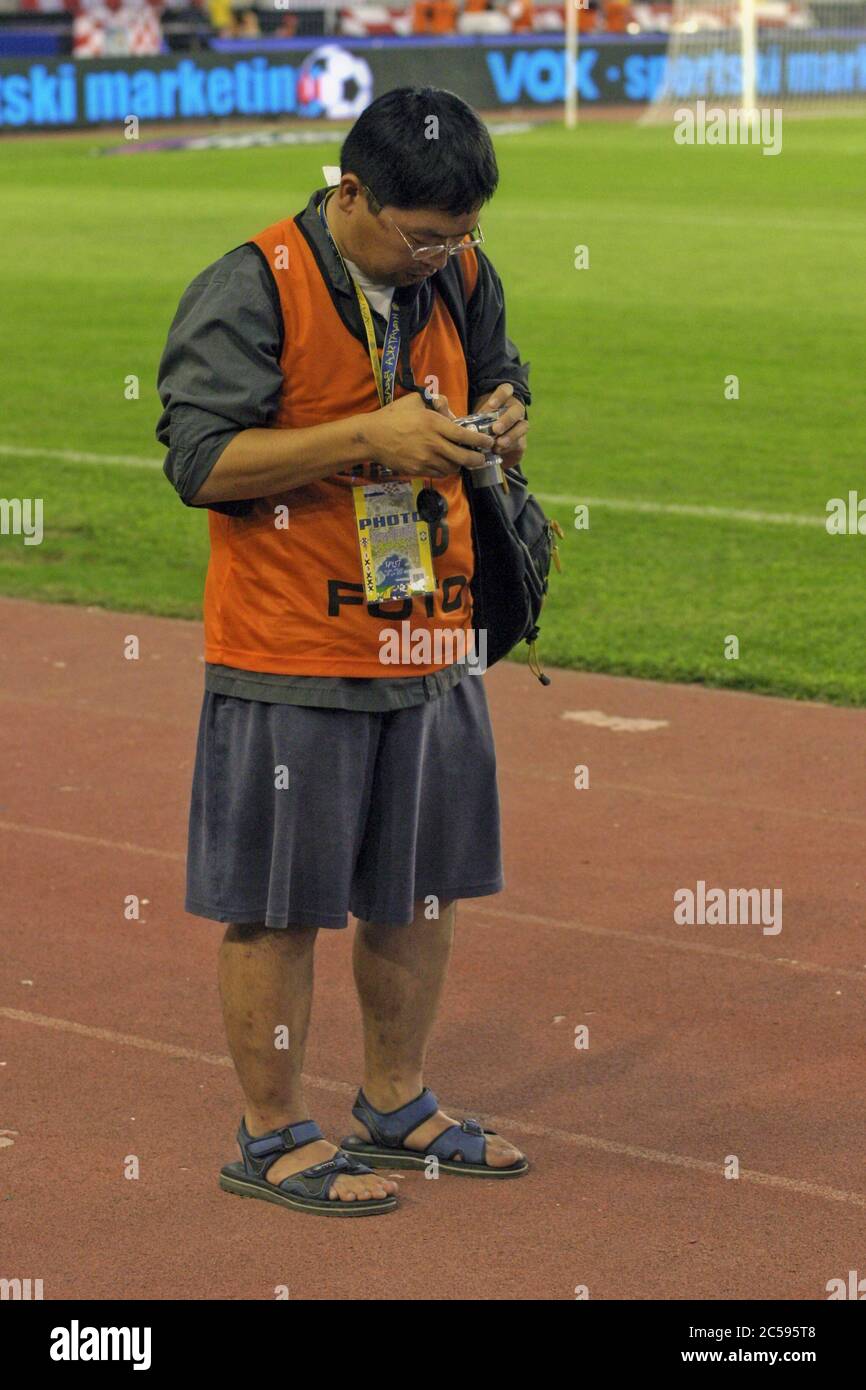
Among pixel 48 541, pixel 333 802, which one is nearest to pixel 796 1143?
pixel 333 802

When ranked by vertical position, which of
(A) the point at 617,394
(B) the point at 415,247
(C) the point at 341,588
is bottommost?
(C) the point at 341,588

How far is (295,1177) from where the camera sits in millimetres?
4160

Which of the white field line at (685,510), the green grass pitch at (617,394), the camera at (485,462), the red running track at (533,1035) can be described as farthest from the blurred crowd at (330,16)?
the camera at (485,462)

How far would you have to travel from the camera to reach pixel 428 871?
4180 millimetres

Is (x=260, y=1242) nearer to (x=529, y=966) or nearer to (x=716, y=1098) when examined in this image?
(x=716, y=1098)

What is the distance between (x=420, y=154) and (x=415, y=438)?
1.51 feet

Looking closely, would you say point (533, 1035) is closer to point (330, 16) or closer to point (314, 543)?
point (314, 543)

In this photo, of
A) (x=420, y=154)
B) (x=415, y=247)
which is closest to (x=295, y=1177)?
(x=415, y=247)

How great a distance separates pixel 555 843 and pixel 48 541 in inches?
195

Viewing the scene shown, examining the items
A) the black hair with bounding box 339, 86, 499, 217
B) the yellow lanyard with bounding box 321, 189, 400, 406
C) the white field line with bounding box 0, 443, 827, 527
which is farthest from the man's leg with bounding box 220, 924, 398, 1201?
the white field line with bounding box 0, 443, 827, 527

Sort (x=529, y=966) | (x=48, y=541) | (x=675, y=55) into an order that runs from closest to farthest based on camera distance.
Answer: (x=529, y=966)
(x=48, y=541)
(x=675, y=55)

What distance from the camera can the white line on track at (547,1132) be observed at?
14.0ft
